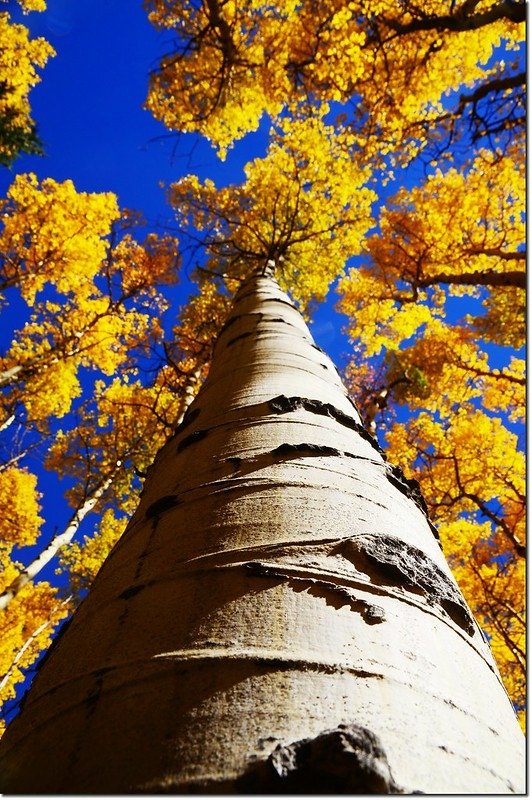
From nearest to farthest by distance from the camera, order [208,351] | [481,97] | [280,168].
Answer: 1. [481,97]
2. [208,351]
3. [280,168]

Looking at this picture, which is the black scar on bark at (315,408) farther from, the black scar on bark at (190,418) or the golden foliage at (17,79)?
the golden foliage at (17,79)

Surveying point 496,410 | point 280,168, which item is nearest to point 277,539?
point 280,168

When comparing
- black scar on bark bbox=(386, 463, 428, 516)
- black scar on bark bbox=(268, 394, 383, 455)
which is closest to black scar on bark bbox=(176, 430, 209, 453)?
black scar on bark bbox=(268, 394, 383, 455)

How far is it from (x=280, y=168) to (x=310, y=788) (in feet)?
39.4

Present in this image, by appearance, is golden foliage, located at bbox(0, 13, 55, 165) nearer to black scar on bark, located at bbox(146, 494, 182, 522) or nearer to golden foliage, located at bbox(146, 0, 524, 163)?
golden foliage, located at bbox(146, 0, 524, 163)

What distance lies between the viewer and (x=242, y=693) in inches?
18.8

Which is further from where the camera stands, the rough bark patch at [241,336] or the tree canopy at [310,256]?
the tree canopy at [310,256]

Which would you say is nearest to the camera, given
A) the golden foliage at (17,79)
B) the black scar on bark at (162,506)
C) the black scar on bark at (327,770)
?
the black scar on bark at (327,770)

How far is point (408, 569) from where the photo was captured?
721 millimetres

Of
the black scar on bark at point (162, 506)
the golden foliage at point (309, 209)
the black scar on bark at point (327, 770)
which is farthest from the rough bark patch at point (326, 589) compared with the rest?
the golden foliage at point (309, 209)

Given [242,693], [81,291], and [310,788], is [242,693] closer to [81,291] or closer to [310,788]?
[310,788]

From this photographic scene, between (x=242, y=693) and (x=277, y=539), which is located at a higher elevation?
(x=277, y=539)

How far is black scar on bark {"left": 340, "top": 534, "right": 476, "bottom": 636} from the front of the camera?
2.27 ft

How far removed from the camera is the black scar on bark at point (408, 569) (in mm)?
693
